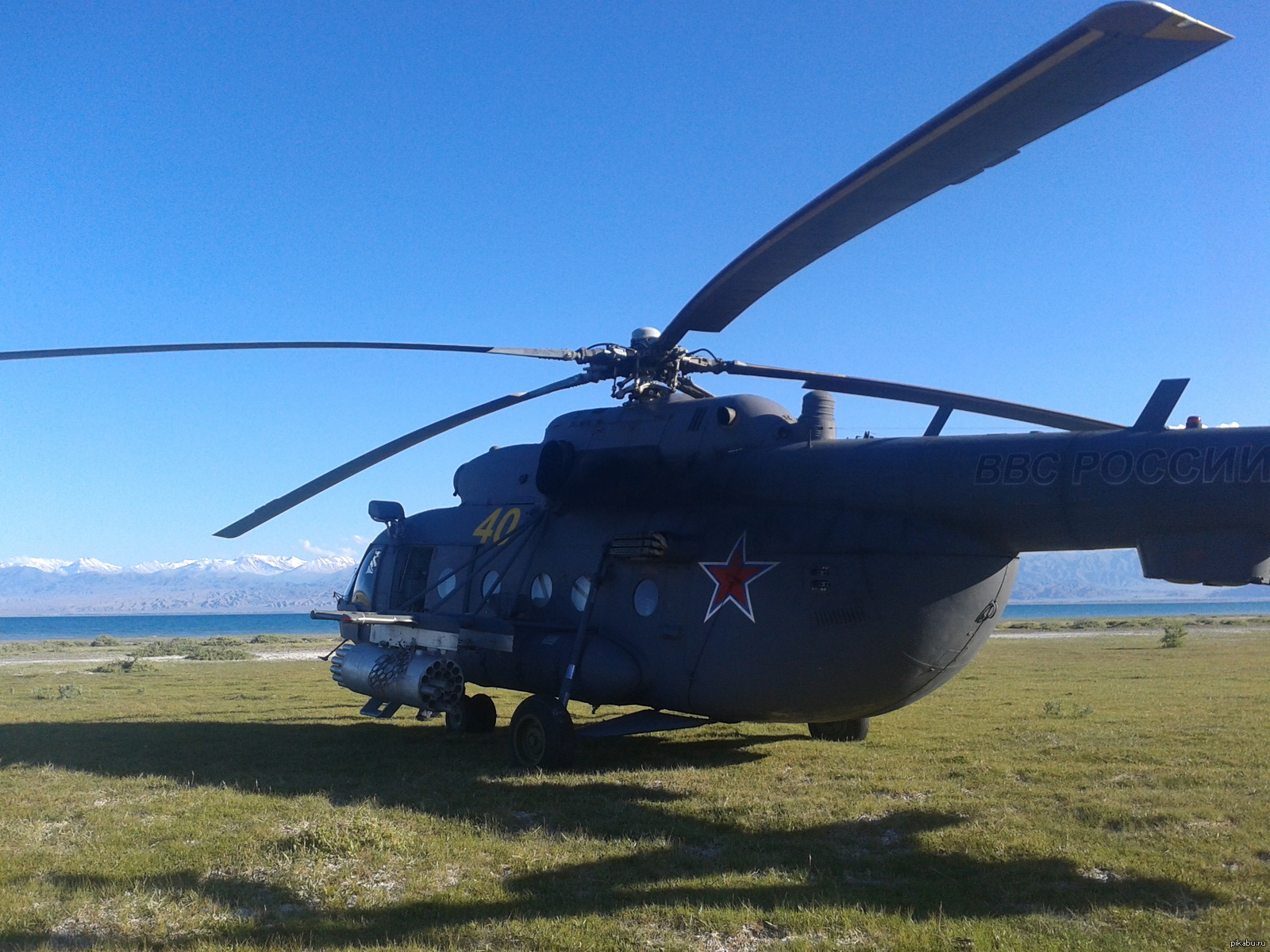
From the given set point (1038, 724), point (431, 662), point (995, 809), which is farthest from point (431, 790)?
point (1038, 724)

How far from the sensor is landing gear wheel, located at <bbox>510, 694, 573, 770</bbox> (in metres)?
11.2

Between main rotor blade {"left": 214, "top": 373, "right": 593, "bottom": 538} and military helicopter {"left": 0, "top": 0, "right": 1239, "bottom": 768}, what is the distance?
32 mm

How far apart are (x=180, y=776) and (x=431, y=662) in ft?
10.1

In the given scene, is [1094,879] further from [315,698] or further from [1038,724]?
[315,698]

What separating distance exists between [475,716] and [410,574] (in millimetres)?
Answer: 2513

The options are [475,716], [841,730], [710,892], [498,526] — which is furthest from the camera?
[475,716]

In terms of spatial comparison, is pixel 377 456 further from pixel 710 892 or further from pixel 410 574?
pixel 710 892

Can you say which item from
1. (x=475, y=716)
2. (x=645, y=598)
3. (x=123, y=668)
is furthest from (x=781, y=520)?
(x=123, y=668)

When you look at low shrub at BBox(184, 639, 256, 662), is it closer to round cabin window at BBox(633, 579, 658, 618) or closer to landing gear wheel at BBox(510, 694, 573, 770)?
landing gear wheel at BBox(510, 694, 573, 770)

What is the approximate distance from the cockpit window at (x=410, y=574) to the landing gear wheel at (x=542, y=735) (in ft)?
13.1

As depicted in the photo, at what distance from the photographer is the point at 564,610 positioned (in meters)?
12.6

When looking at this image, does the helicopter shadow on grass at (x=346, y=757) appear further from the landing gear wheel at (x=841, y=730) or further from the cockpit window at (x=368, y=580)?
the cockpit window at (x=368, y=580)

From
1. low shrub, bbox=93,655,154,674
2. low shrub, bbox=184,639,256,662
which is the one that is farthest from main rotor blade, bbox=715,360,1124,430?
low shrub, bbox=184,639,256,662

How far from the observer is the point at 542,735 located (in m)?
11.4
